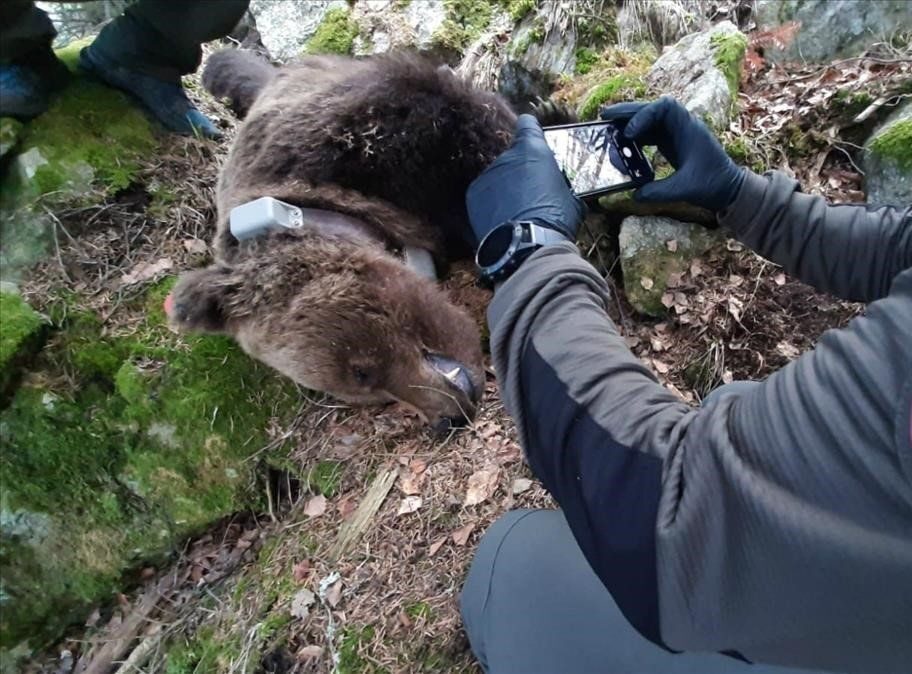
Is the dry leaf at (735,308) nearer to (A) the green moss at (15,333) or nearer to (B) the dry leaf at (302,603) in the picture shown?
(B) the dry leaf at (302,603)

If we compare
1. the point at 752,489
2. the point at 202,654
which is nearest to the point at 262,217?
the point at 202,654

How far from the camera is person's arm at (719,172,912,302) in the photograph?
227cm

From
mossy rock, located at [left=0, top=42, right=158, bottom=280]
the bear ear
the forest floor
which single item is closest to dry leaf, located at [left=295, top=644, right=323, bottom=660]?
the forest floor

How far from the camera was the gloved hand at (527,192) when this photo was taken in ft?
8.06

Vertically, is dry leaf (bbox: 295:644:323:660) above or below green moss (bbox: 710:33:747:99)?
below

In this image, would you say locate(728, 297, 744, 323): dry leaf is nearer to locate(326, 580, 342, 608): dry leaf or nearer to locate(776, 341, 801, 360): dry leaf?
locate(776, 341, 801, 360): dry leaf

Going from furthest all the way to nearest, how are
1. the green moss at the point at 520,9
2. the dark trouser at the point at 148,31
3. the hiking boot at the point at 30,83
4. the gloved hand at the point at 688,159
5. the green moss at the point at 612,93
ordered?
the green moss at the point at 520,9
the hiking boot at the point at 30,83
the dark trouser at the point at 148,31
the green moss at the point at 612,93
the gloved hand at the point at 688,159

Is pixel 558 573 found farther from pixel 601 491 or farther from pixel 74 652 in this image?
pixel 74 652

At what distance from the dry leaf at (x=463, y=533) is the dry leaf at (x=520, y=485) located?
9.9 inches

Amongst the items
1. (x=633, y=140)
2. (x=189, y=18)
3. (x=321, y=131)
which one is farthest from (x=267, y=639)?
(x=189, y=18)

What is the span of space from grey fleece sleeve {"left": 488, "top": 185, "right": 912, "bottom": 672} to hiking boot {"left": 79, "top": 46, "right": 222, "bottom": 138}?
3.64m

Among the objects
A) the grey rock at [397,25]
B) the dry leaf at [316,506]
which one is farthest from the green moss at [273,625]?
the grey rock at [397,25]

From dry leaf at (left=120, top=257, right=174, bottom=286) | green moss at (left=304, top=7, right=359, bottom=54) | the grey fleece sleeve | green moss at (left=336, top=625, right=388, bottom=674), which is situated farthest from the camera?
green moss at (left=304, top=7, right=359, bottom=54)

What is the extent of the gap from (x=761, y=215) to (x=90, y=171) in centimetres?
404
